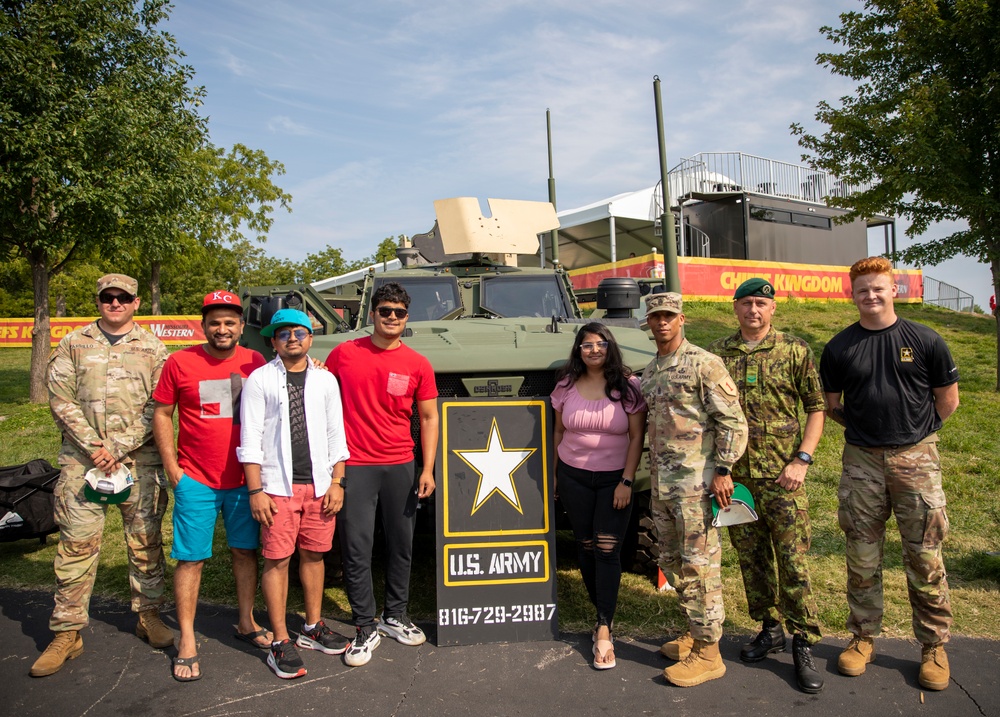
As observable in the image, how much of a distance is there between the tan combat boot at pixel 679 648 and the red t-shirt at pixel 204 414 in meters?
2.42

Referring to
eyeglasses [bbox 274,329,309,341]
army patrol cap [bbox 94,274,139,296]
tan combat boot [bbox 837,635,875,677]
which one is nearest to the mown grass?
tan combat boot [bbox 837,635,875,677]

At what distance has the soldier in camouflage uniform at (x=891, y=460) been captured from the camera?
378cm

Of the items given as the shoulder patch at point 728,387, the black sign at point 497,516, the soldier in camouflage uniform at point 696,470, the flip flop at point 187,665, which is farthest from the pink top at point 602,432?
the flip flop at point 187,665

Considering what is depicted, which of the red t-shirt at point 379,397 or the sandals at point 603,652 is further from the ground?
the red t-shirt at point 379,397

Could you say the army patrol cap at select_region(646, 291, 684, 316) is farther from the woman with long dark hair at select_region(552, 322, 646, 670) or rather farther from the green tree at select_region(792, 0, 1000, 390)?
the green tree at select_region(792, 0, 1000, 390)

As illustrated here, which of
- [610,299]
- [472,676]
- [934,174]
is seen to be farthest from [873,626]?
[934,174]

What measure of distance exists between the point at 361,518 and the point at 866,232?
909 inches

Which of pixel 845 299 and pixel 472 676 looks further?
pixel 845 299

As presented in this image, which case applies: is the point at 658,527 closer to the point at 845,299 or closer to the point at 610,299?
the point at 610,299

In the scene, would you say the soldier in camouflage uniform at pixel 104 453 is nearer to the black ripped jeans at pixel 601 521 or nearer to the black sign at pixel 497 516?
the black sign at pixel 497 516

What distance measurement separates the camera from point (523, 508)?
4543 millimetres

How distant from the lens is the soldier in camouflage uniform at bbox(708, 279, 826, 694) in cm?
391

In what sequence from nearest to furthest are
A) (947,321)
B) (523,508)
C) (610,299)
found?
1. (523,508)
2. (610,299)
3. (947,321)

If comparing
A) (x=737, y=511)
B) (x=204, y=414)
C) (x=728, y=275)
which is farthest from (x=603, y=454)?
(x=728, y=275)
